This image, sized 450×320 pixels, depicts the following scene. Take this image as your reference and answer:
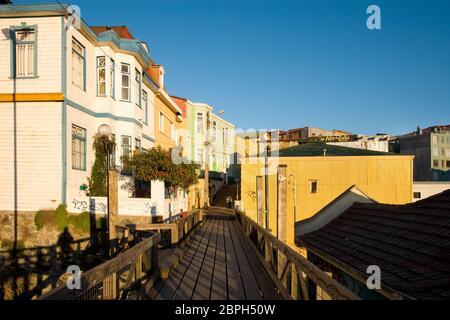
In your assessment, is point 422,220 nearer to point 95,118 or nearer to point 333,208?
point 333,208

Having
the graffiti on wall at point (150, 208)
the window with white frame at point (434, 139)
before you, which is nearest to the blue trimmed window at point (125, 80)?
the graffiti on wall at point (150, 208)

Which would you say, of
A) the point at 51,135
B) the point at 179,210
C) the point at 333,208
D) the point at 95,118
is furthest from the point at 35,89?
the point at 333,208

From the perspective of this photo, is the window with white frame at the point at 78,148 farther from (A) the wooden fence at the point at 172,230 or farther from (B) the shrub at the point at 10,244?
(A) the wooden fence at the point at 172,230

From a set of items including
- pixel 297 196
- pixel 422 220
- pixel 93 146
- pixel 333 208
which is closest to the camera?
pixel 422 220

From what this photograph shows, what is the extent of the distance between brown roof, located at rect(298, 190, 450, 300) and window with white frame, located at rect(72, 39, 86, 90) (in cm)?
1187

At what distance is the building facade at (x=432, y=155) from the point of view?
191 ft

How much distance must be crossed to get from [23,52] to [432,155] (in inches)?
2451

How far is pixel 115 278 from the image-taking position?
4.76 metres

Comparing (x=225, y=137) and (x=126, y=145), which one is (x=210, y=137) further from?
(x=126, y=145)

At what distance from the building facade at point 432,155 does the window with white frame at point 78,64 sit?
59295 mm

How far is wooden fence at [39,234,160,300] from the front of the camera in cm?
346

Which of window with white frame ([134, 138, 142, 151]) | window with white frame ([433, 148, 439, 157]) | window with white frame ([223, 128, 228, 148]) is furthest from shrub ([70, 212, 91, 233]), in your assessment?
window with white frame ([433, 148, 439, 157])
